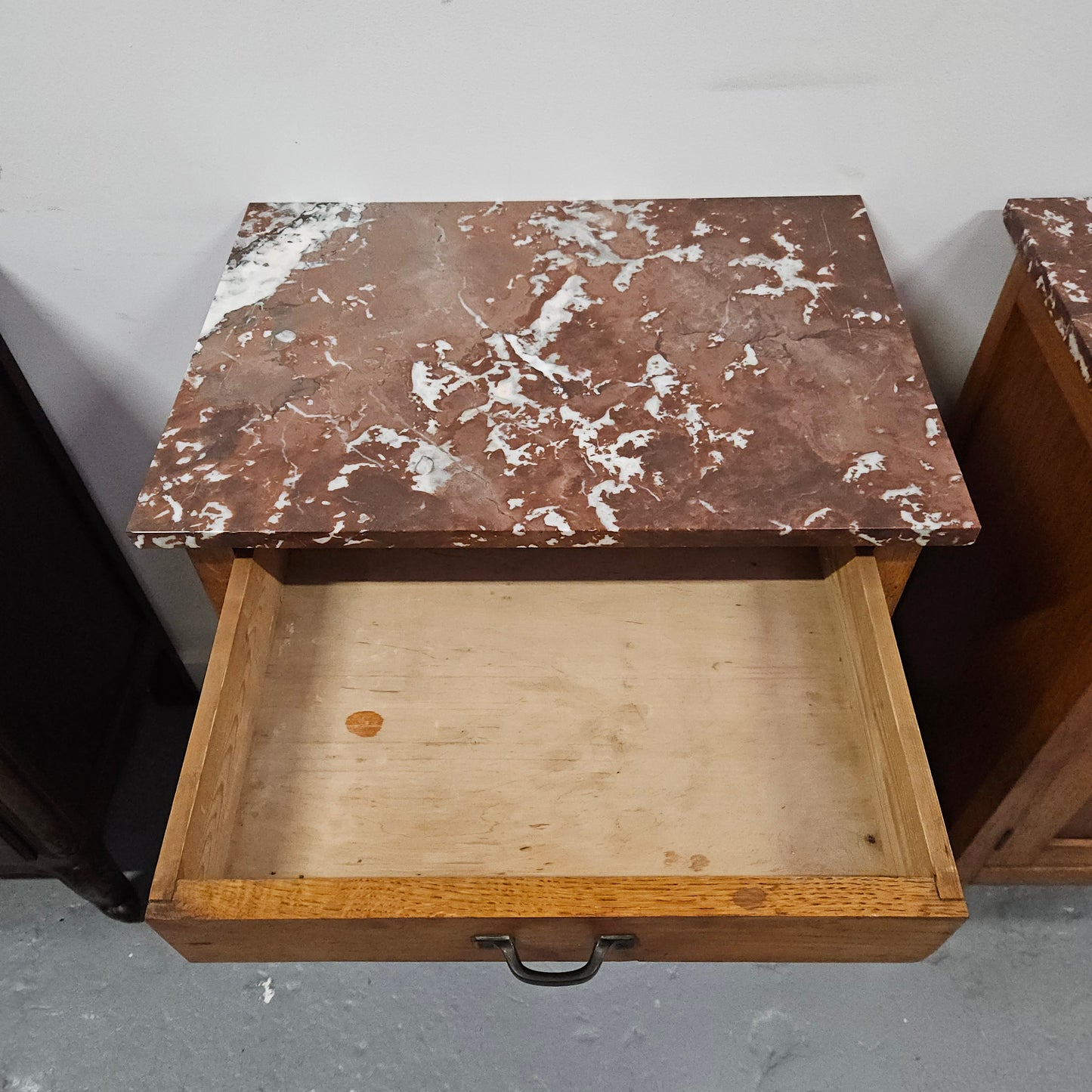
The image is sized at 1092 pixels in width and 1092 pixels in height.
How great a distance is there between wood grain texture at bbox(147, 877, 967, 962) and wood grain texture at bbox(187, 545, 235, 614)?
10.1 inches

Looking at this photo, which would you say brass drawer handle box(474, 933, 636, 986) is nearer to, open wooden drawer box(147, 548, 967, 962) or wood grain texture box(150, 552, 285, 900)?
open wooden drawer box(147, 548, 967, 962)

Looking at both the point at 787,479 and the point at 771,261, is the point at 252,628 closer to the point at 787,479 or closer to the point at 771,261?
the point at 787,479

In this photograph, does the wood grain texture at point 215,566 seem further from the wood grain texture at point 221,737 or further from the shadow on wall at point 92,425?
the shadow on wall at point 92,425

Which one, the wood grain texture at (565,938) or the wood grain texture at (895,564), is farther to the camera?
the wood grain texture at (895,564)

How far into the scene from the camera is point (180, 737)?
1.36 m

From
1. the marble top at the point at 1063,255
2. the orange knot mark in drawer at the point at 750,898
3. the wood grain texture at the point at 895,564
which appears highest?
the marble top at the point at 1063,255

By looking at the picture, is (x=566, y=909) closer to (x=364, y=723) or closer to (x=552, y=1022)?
(x=364, y=723)

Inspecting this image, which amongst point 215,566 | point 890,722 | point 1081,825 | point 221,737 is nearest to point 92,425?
point 215,566

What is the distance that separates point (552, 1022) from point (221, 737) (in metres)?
0.64

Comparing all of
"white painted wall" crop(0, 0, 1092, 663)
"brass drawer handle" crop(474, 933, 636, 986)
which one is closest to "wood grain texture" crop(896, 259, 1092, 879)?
"white painted wall" crop(0, 0, 1092, 663)

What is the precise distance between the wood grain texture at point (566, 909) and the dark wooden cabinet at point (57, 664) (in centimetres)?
43

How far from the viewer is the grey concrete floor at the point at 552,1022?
1052 mm

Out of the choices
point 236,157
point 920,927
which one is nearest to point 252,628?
point 236,157

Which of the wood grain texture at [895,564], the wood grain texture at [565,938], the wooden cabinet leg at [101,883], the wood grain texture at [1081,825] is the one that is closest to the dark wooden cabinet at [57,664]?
the wooden cabinet leg at [101,883]
